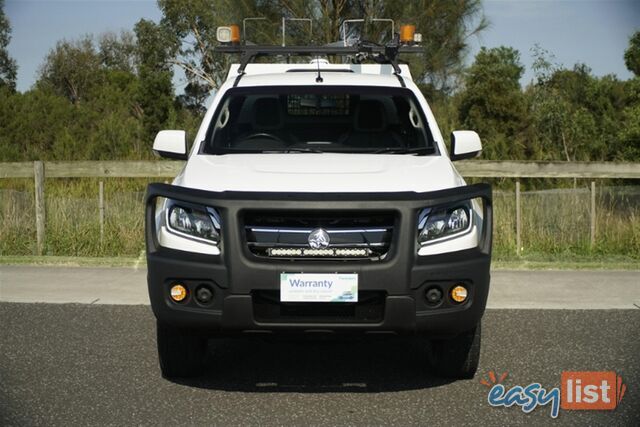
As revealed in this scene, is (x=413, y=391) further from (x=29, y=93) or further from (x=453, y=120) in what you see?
(x=29, y=93)

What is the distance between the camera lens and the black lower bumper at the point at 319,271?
5.01 metres

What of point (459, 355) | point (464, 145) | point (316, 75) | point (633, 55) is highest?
point (633, 55)

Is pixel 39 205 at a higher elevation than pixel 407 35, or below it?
below

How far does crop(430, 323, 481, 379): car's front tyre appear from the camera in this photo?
5.66 meters

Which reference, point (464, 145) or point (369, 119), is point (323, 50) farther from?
point (464, 145)

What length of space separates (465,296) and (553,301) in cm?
367

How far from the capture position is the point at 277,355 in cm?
655

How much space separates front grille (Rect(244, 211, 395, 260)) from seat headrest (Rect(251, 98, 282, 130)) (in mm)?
1803

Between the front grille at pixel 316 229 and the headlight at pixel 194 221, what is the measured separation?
0.56ft

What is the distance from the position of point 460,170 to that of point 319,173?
238 inches

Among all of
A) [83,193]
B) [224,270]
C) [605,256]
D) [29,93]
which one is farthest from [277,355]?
[29,93]

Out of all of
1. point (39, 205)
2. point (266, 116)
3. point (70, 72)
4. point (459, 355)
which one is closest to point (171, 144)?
point (266, 116)

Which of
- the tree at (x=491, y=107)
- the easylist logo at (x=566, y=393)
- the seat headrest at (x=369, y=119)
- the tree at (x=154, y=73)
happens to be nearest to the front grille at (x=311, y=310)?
the easylist logo at (x=566, y=393)

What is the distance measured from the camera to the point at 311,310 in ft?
16.8
